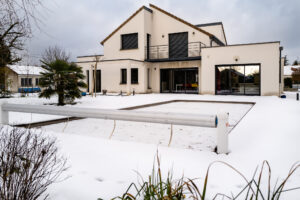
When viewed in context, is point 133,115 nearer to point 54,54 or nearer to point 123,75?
point 123,75

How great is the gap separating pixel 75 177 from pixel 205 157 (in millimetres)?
1896

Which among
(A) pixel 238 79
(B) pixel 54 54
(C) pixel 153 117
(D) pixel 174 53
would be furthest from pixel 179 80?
(B) pixel 54 54

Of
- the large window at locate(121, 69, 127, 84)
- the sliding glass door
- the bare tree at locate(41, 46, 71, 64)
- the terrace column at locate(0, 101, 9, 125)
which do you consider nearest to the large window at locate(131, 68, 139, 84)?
the large window at locate(121, 69, 127, 84)

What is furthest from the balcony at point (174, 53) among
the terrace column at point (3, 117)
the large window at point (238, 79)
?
the terrace column at point (3, 117)

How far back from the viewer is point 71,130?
6094mm

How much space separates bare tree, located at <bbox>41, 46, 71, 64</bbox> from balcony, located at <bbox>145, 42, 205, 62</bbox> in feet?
65.6

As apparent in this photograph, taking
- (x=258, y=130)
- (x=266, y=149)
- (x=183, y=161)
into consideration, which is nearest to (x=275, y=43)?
(x=258, y=130)

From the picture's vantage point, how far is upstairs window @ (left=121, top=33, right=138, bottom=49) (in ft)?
75.2

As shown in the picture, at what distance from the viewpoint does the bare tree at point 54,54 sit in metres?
37.4

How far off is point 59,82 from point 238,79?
13354 millimetres

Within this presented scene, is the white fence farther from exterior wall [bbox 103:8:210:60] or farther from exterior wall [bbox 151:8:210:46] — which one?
exterior wall [bbox 151:8:210:46]

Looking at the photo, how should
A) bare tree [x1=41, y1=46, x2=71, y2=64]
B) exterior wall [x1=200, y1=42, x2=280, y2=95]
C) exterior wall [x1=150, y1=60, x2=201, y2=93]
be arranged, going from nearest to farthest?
exterior wall [x1=200, y1=42, x2=280, y2=95] < exterior wall [x1=150, y1=60, x2=201, y2=93] < bare tree [x1=41, y1=46, x2=71, y2=64]

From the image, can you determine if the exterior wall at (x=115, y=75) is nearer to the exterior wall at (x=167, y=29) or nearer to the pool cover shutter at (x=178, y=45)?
the pool cover shutter at (x=178, y=45)

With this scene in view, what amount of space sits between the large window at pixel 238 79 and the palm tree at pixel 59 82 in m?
11.9
